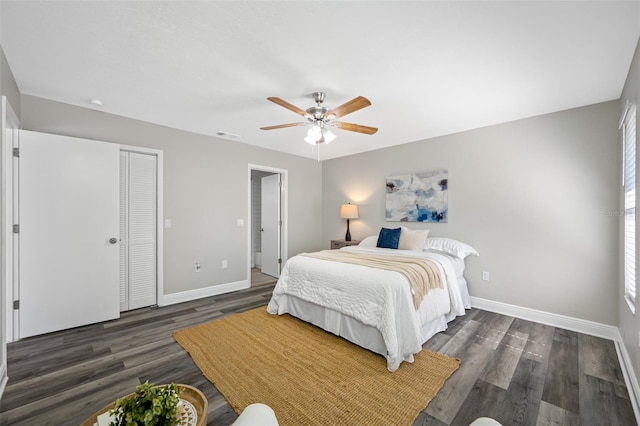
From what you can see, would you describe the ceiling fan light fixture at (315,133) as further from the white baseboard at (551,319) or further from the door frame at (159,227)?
the white baseboard at (551,319)

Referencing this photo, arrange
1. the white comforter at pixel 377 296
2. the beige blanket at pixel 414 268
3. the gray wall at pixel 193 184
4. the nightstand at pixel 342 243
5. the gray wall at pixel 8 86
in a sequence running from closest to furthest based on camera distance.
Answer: the gray wall at pixel 8 86
the white comforter at pixel 377 296
the beige blanket at pixel 414 268
the gray wall at pixel 193 184
the nightstand at pixel 342 243

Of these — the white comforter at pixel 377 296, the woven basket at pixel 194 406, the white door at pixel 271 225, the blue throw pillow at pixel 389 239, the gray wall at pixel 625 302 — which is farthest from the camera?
the white door at pixel 271 225

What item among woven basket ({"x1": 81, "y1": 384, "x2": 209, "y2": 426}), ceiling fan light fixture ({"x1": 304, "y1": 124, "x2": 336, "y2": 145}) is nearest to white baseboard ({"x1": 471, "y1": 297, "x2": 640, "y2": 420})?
woven basket ({"x1": 81, "y1": 384, "x2": 209, "y2": 426})

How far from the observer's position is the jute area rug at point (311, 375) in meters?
1.72

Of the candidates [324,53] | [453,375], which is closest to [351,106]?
[324,53]

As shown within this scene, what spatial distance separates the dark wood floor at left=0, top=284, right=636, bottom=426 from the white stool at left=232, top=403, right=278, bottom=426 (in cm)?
96

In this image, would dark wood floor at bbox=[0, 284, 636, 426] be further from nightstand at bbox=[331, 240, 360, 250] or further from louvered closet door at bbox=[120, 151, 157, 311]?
nightstand at bbox=[331, 240, 360, 250]

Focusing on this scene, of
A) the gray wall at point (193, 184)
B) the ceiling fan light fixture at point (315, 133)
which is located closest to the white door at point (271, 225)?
the gray wall at point (193, 184)

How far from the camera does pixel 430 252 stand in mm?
3605

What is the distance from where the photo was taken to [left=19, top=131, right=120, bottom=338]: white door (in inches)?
107

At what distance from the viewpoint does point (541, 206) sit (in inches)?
125

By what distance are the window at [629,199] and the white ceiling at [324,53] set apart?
44 centimetres

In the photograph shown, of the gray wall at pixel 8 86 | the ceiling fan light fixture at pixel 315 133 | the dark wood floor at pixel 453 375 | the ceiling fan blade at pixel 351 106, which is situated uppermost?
the gray wall at pixel 8 86

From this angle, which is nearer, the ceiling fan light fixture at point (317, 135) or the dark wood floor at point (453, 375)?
the dark wood floor at point (453, 375)
